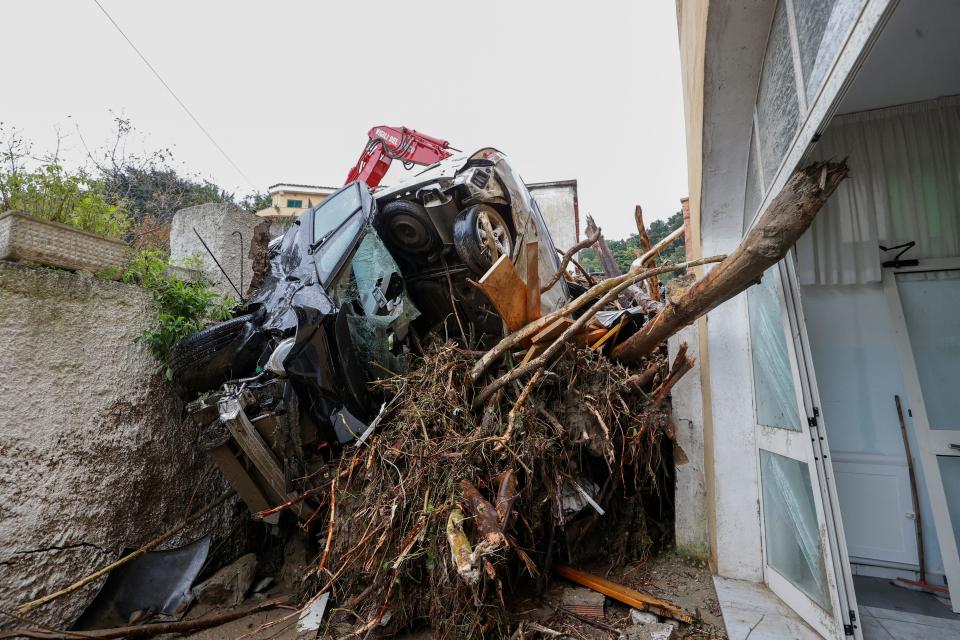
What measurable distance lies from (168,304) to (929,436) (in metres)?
6.23

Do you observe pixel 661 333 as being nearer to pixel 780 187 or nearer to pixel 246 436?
pixel 780 187

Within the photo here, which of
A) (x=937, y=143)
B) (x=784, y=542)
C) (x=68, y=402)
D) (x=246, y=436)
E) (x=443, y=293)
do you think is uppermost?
(x=937, y=143)

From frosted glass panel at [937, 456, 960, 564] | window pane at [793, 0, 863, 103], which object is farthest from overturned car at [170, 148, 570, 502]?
frosted glass panel at [937, 456, 960, 564]

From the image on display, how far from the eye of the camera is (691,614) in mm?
3061

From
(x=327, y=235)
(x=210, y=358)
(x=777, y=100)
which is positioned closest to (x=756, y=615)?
(x=777, y=100)

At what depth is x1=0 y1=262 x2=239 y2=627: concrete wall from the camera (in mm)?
2979

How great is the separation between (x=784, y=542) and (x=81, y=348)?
205 inches

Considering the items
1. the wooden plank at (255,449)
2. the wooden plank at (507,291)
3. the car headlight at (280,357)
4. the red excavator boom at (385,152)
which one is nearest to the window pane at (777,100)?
the wooden plank at (507,291)

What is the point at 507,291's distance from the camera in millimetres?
3400

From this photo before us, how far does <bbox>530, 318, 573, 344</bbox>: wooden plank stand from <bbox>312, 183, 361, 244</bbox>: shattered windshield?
2.04 meters

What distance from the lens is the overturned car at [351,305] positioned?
320 centimetres

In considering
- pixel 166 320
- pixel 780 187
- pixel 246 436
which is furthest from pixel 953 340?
pixel 166 320

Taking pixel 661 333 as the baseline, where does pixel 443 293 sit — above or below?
above

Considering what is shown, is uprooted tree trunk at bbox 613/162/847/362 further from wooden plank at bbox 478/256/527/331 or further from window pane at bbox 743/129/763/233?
wooden plank at bbox 478/256/527/331
